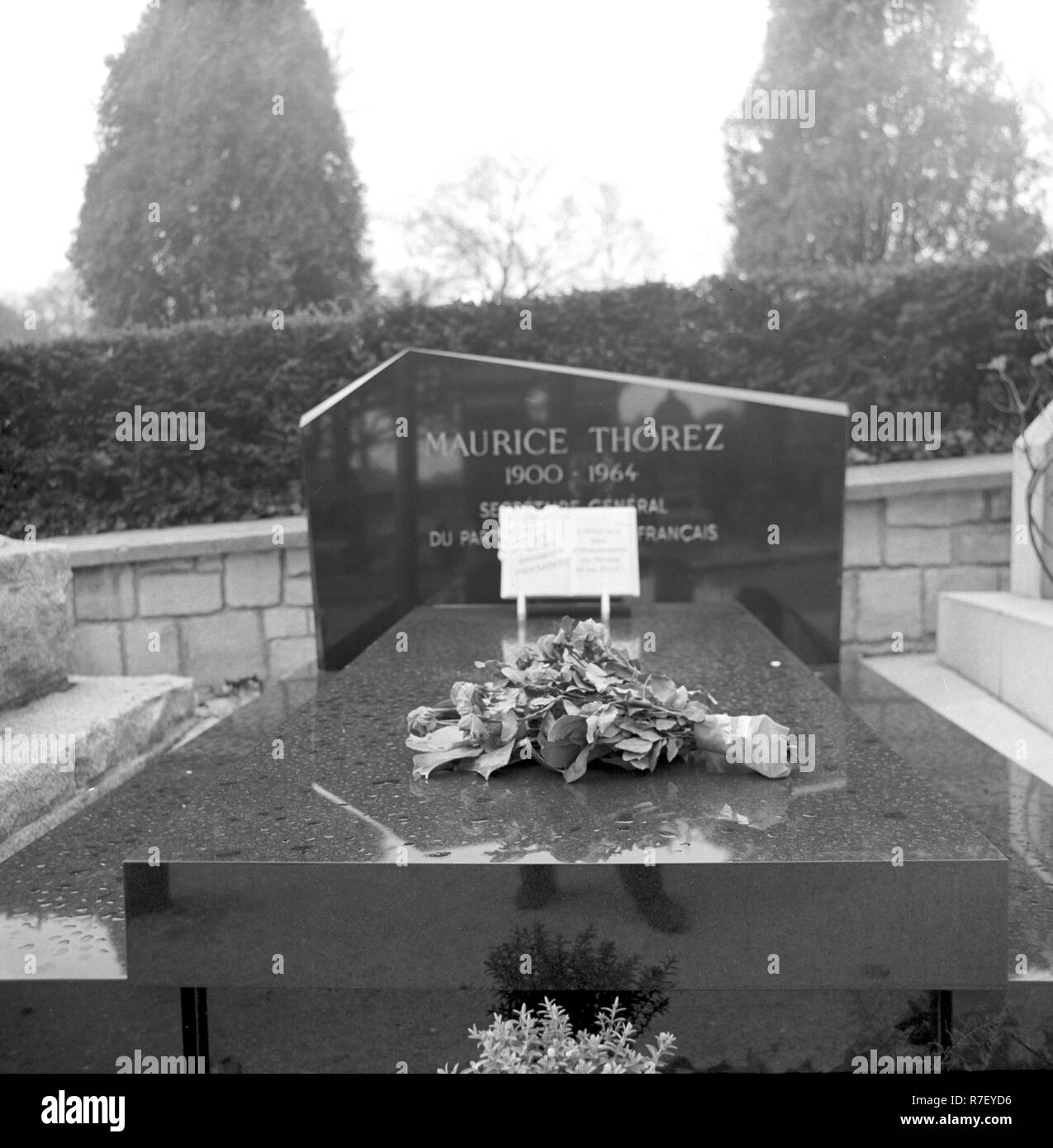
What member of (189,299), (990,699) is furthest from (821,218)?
(990,699)

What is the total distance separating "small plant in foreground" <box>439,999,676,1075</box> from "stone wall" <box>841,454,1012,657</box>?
15.5 ft

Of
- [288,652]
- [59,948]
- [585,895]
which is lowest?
[288,652]

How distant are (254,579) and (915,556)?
3.61 meters

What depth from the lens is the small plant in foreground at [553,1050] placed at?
176 cm

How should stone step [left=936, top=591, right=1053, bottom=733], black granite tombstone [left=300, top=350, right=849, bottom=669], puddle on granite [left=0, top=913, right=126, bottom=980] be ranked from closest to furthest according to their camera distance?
puddle on granite [left=0, top=913, right=126, bottom=980], stone step [left=936, top=591, right=1053, bottom=733], black granite tombstone [left=300, top=350, right=849, bottom=669]

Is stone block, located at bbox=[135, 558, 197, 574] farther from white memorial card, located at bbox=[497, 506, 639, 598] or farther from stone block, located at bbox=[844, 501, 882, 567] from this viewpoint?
stone block, located at bbox=[844, 501, 882, 567]

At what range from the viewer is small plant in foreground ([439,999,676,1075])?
176cm

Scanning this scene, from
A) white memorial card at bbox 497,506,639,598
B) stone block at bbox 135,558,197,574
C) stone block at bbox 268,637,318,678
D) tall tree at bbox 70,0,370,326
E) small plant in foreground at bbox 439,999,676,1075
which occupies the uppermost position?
tall tree at bbox 70,0,370,326

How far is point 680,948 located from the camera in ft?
5.82

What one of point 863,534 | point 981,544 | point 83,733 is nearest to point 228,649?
point 83,733

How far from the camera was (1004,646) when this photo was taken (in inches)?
183

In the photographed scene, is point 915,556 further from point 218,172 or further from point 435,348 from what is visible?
point 218,172

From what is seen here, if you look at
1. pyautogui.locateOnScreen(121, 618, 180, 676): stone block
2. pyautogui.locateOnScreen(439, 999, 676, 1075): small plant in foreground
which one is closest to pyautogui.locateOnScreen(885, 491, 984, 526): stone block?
pyautogui.locateOnScreen(121, 618, 180, 676): stone block
